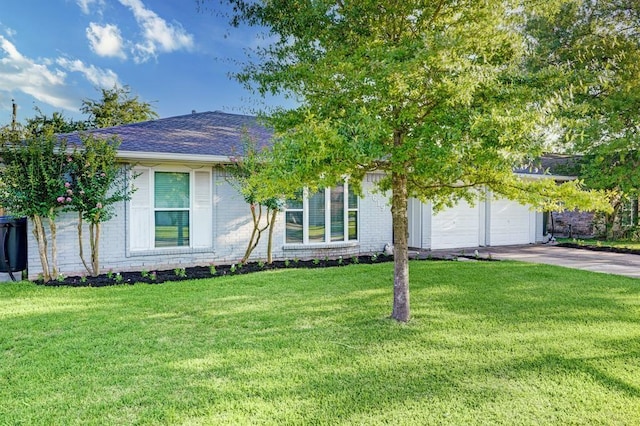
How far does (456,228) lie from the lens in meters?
13.9

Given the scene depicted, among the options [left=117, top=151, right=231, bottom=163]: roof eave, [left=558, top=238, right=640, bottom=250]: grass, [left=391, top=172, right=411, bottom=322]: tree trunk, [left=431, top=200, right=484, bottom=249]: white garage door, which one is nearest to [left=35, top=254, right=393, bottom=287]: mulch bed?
[left=117, top=151, right=231, bottom=163]: roof eave

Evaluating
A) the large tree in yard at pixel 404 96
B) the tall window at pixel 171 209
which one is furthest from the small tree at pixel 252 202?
the large tree in yard at pixel 404 96

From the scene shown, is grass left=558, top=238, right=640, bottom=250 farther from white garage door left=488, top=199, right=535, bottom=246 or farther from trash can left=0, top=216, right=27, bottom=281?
trash can left=0, top=216, right=27, bottom=281

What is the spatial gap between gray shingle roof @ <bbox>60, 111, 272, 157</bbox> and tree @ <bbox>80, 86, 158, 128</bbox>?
65.3 ft

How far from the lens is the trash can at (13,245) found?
8023 mm

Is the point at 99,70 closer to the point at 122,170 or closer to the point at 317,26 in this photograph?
the point at 122,170

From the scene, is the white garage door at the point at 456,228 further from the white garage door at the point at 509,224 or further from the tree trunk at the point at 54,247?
the tree trunk at the point at 54,247

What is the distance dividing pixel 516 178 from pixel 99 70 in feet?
88.8

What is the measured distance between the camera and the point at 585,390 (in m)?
3.56

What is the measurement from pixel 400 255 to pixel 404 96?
2.06m

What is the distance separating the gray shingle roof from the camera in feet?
30.0

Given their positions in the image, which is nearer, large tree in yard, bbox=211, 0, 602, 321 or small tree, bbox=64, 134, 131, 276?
large tree in yard, bbox=211, 0, 602, 321

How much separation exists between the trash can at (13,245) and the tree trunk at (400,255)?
7402 mm

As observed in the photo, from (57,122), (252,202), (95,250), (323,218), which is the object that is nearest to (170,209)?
(95,250)
